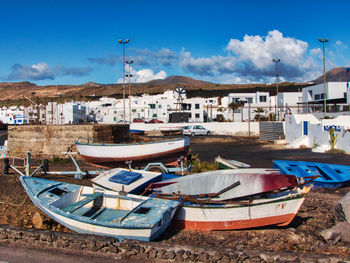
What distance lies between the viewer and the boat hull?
757 centimetres

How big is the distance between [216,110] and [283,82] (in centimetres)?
12298

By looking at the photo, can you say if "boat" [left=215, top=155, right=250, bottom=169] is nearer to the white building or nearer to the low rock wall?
the low rock wall

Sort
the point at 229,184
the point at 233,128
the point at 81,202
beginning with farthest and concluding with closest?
1. the point at 233,128
2. the point at 229,184
3. the point at 81,202

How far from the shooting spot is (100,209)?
837 cm

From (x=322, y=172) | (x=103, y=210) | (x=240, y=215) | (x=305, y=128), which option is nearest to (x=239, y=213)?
(x=240, y=215)

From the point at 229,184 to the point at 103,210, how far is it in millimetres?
3385

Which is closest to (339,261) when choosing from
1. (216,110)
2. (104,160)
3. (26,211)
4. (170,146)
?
(26,211)

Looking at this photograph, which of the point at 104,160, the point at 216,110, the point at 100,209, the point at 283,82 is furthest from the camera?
the point at 283,82

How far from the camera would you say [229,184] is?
859 centimetres

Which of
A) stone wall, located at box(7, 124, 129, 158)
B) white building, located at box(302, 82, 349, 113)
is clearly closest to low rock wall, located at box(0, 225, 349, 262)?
stone wall, located at box(7, 124, 129, 158)

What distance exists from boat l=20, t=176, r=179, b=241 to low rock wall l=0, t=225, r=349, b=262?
318 mm

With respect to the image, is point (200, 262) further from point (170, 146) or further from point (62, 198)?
point (170, 146)

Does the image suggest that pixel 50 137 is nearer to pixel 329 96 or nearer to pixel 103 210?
pixel 103 210

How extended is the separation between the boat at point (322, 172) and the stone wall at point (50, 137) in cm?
1035
